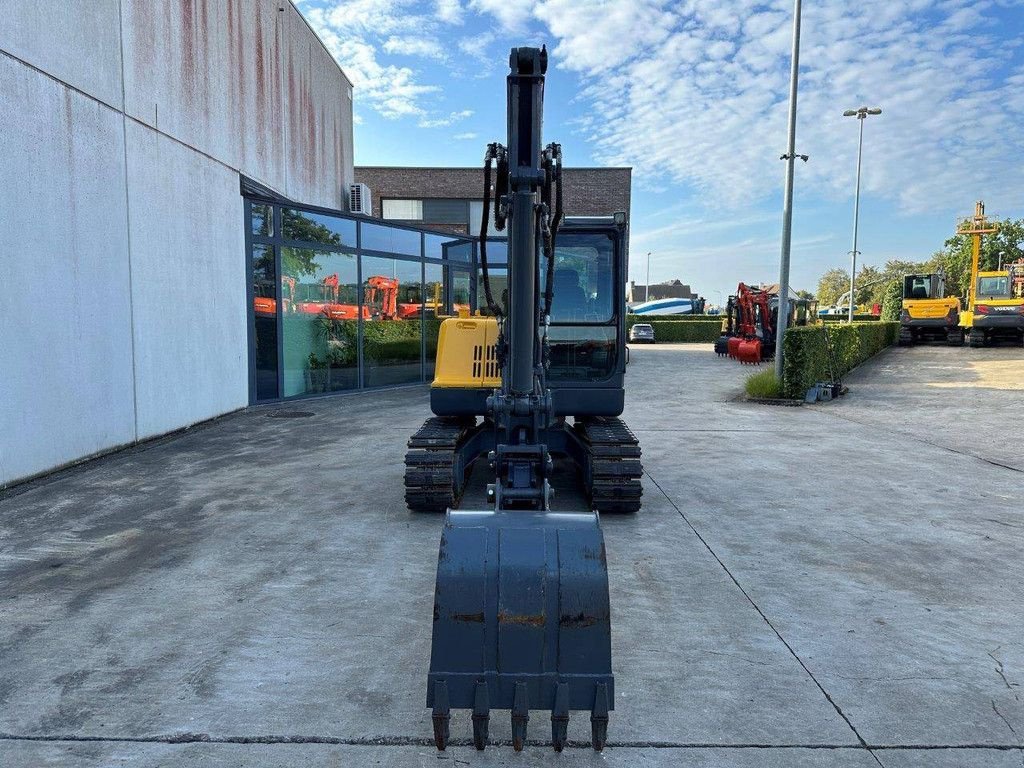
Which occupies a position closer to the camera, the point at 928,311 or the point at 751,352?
the point at 751,352

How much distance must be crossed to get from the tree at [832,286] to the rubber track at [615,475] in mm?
107579

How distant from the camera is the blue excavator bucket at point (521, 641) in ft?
8.93

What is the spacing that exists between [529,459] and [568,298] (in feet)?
8.89

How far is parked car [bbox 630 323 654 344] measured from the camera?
41.0m

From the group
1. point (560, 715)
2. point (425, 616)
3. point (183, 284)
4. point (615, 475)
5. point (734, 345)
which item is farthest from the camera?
point (734, 345)

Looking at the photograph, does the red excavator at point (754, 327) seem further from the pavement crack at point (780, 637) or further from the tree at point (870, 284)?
the tree at point (870, 284)

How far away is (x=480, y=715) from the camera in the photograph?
2.73 m

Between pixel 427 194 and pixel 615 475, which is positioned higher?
pixel 427 194

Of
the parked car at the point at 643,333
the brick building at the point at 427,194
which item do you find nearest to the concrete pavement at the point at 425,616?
the brick building at the point at 427,194

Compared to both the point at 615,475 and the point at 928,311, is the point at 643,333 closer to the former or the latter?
the point at 928,311

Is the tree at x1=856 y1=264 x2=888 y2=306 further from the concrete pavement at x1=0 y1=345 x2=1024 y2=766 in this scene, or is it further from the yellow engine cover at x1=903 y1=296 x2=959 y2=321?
the concrete pavement at x1=0 y1=345 x2=1024 y2=766

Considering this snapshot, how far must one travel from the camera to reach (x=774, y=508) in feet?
20.8

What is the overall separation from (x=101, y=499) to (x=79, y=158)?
412 cm

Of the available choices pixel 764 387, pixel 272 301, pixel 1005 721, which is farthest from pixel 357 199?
pixel 1005 721
